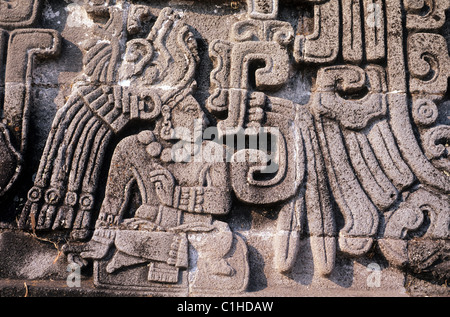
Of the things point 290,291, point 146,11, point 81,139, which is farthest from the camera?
point 146,11

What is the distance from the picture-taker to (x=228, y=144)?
3.88m

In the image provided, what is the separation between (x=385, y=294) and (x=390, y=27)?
2.22 m

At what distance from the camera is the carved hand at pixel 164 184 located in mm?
3744

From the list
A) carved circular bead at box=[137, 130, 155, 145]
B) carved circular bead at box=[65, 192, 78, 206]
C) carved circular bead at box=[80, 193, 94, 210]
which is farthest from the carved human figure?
carved circular bead at box=[65, 192, 78, 206]

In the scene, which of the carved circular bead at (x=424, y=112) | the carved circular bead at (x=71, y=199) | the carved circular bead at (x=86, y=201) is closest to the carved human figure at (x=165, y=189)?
the carved circular bead at (x=86, y=201)

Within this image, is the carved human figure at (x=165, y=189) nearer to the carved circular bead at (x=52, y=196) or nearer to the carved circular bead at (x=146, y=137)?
the carved circular bead at (x=146, y=137)

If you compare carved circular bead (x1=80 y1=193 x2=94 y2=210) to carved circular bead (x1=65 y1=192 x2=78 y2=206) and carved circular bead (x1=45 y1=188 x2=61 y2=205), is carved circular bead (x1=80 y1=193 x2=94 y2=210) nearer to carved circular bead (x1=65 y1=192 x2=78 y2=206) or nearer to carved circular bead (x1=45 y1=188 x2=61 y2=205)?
carved circular bead (x1=65 y1=192 x2=78 y2=206)

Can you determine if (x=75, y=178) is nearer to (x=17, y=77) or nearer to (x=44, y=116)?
(x=44, y=116)

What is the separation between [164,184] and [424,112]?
7.23ft

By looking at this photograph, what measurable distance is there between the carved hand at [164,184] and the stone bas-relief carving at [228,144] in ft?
0.04

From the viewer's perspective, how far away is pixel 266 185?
376cm

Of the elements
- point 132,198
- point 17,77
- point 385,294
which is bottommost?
point 385,294

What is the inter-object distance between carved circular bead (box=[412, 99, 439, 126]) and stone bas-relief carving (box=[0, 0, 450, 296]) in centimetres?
1

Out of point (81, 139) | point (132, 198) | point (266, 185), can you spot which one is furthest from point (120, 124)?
point (266, 185)
